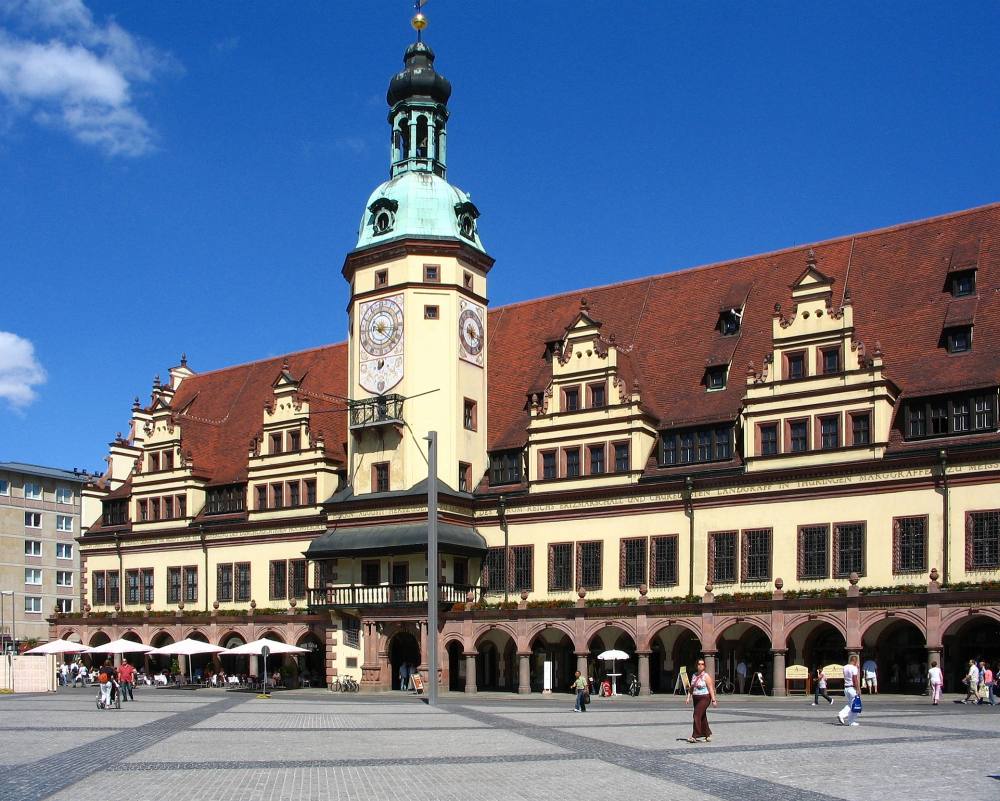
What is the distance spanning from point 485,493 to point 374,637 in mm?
8051

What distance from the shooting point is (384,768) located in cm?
2306

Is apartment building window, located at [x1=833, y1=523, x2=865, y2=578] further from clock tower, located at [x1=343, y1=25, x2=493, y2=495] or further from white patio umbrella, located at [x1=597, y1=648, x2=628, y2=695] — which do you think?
clock tower, located at [x1=343, y1=25, x2=493, y2=495]

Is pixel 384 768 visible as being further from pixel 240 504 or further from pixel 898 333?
pixel 240 504

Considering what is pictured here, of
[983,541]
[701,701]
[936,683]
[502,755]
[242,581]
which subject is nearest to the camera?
[502,755]

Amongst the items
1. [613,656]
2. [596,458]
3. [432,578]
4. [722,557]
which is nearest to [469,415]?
[596,458]

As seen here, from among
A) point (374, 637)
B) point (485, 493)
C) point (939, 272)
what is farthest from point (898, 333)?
point (374, 637)

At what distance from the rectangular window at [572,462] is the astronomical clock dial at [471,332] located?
7670 millimetres

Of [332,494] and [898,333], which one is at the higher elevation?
[898,333]

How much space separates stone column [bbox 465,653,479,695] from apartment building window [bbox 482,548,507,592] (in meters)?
3.42

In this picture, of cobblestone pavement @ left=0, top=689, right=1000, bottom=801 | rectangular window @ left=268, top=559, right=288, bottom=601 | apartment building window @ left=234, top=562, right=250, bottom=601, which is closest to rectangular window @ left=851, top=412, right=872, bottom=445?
cobblestone pavement @ left=0, top=689, right=1000, bottom=801

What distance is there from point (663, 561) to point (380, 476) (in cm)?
1458

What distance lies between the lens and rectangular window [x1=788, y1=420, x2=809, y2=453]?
49.5m

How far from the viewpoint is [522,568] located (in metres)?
56.8

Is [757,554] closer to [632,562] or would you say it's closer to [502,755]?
[632,562]
